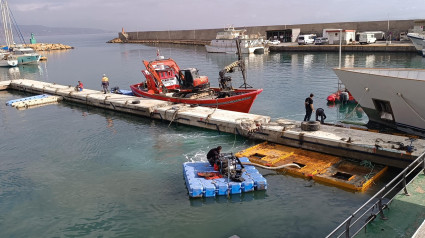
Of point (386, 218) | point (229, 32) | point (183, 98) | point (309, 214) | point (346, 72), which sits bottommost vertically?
point (309, 214)

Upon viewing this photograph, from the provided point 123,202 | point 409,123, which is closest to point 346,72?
point 409,123

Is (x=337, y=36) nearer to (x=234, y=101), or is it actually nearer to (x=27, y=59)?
(x=234, y=101)

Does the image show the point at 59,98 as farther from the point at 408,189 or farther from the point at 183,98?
the point at 408,189

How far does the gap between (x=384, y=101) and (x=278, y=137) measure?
6158 millimetres

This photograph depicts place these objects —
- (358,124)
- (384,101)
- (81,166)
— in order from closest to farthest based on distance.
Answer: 1. (81,166)
2. (384,101)
3. (358,124)

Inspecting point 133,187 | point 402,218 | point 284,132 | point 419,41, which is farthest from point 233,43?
point 402,218

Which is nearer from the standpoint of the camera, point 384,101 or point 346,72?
point 384,101

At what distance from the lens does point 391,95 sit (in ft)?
59.8

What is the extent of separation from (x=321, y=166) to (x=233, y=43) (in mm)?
Result: 65879

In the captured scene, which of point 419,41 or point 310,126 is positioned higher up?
point 419,41

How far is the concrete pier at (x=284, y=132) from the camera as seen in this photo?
15.2 meters

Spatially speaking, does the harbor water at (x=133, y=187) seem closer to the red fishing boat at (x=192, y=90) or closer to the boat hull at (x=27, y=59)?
the red fishing boat at (x=192, y=90)

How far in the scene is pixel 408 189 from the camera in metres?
11.1

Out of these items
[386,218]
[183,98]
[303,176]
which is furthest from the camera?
[183,98]
